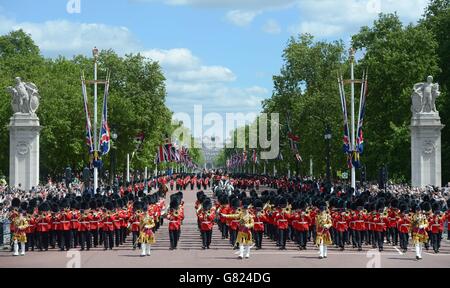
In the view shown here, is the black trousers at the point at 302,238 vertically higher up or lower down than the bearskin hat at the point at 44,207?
lower down

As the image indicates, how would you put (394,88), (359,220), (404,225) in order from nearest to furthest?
(404,225) < (359,220) < (394,88)

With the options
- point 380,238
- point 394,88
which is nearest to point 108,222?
point 380,238

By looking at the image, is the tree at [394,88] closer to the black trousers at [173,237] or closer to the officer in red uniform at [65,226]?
the black trousers at [173,237]

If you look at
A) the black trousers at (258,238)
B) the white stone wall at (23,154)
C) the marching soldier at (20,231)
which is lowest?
the black trousers at (258,238)

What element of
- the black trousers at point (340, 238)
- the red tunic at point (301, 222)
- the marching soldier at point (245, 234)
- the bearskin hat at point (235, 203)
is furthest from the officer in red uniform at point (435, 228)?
the bearskin hat at point (235, 203)

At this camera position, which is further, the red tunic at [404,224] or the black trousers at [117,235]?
the black trousers at [117,235]

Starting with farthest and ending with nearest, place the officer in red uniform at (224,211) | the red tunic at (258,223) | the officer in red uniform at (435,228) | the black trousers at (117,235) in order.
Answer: the officer in red uniform at (224,211), the black trousers at (117,235), the red tunic at (258,223), the officer in red uniform at (435,228)

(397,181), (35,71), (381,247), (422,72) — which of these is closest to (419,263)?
(381,247)

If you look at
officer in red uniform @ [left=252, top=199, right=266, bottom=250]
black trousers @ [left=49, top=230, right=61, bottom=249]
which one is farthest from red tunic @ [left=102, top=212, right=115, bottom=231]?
officer in red uniform @ [left=252, top=199, right=266, bottom=250]

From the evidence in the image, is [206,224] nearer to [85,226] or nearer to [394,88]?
[85,226]

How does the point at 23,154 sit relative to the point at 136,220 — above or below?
above

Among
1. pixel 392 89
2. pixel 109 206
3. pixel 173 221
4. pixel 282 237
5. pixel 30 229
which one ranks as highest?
pixel 392 89

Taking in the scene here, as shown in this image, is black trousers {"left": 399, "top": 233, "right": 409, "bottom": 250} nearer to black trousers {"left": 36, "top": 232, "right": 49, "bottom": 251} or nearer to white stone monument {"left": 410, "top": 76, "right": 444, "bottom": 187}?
black trousers {"left": 36, "top": 232, "right": 49, "bottom": 251}

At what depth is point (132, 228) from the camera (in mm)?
25969
